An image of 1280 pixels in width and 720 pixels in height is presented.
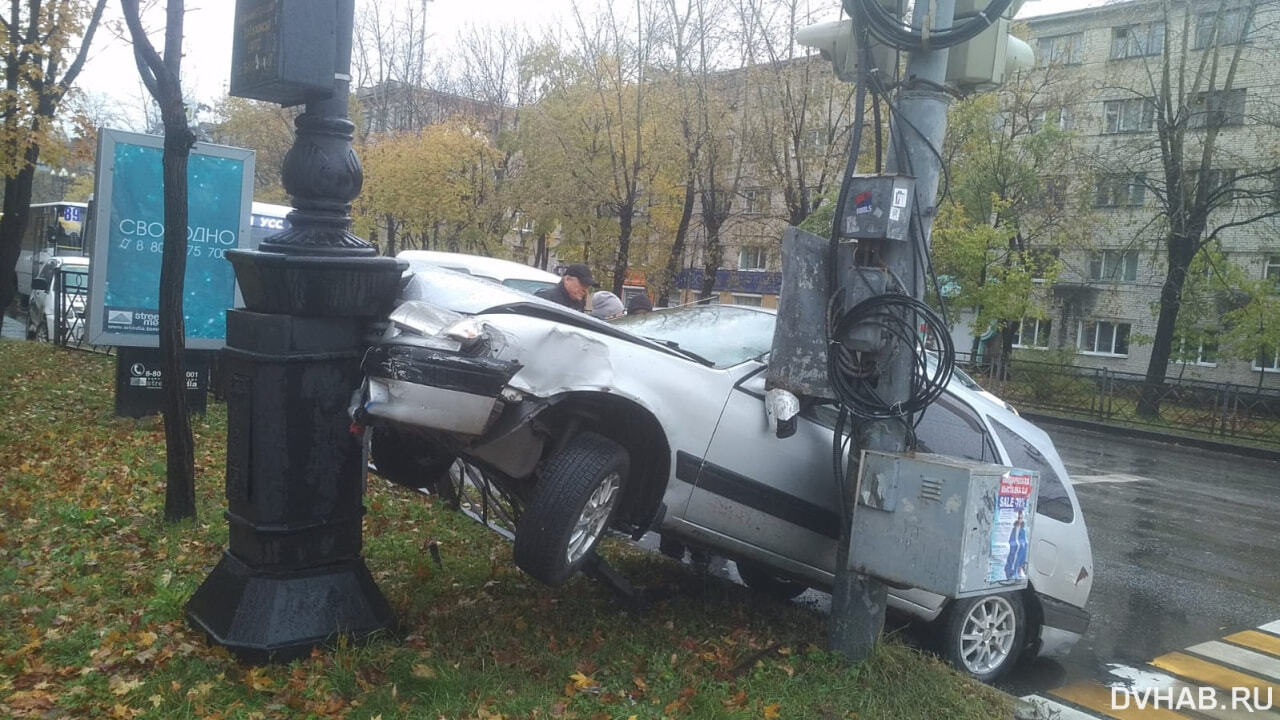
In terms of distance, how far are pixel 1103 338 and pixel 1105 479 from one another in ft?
102

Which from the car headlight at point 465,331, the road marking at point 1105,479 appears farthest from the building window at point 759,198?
the car headlight at point 465,331

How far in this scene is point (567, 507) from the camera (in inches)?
A: 168

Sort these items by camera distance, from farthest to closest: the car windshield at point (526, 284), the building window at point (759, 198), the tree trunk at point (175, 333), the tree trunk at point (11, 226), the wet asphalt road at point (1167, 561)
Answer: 1. the building window at point (759, 198)
2. the car windshield at point (526, 284)
3. the tree trunk at point (11, 226)
4. the wet asphalt road at point (1167, 561)
5. the tree trunk at point (175, 333)

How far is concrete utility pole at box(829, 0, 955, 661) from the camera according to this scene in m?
4.80

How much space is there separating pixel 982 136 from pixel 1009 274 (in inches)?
161

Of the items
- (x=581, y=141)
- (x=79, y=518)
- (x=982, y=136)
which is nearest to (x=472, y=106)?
(x=581, y=141)

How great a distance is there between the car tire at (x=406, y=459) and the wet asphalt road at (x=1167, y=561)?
347 cm

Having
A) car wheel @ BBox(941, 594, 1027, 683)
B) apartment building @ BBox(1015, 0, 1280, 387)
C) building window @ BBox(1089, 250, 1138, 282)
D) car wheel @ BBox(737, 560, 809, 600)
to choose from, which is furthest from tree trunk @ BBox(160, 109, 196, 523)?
building window @ BBox(1089, 250, 1138, 282)

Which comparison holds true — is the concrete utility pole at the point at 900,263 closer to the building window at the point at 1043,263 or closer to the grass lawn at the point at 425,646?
the grass lawn at the point at 425,646

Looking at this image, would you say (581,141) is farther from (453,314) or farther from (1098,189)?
(453,314)

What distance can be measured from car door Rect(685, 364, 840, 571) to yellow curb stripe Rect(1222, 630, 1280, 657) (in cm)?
349

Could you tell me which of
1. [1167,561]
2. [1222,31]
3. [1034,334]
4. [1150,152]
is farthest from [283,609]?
[1034,334]

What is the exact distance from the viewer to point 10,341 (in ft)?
61.4

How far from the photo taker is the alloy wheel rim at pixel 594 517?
4438mm
